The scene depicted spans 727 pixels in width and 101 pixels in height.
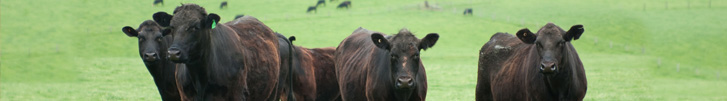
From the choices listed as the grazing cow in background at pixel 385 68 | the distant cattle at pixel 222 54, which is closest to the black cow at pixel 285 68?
the distant cattle at pixel 222 54

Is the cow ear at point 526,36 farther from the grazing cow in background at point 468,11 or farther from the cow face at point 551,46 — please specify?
the grazing cow in background at point 468,11

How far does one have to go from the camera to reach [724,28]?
52.3 metres

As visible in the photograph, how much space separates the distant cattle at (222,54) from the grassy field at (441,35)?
1817 cm

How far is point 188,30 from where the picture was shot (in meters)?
7.83

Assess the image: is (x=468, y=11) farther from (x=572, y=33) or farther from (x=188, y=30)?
(x=188, y=30)

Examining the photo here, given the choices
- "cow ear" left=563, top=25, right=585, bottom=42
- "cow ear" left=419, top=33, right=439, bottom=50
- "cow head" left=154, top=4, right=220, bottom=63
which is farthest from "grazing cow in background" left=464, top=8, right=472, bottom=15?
"cow head" left=154, top=4, right=220, bottom=63

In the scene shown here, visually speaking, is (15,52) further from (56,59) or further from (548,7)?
(548,7)

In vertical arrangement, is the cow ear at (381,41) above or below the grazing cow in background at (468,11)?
above

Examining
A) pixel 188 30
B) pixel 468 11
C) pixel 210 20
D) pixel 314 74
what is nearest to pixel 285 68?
pixel 210 20

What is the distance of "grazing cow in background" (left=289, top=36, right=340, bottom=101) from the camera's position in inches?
495

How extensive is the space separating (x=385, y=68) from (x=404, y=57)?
2.08 ft

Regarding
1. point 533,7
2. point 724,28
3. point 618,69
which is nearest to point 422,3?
point 533,7

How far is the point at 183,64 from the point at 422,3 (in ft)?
184

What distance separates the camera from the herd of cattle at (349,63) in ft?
27.1
